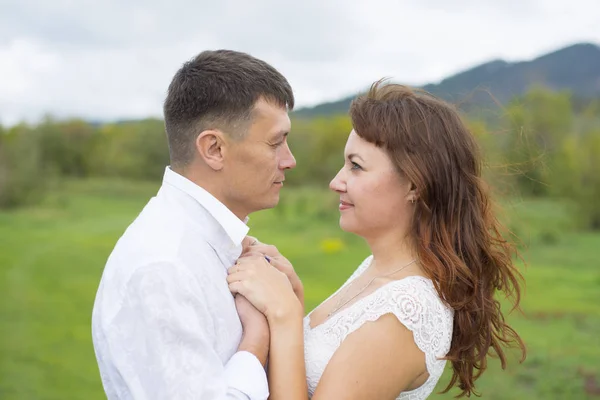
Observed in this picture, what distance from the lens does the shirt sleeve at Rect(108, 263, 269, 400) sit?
2078 millimetres

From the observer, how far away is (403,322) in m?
2.55

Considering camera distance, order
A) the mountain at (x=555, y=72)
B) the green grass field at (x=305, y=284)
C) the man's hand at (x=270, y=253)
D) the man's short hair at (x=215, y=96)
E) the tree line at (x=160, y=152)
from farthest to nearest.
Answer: the mountain at (x=555, y=72)
the tree line at (x=160, y=152)
the green grass field at (x=305, y=284)
the man's hand at (x=270, y=253)
the man's short hair at (x=215, y=96)

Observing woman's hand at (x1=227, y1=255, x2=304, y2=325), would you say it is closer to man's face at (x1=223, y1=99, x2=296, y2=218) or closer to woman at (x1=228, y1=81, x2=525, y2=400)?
woman at (x1=228, y1=81, x2=525, y2=400)

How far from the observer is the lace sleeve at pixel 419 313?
2572mm

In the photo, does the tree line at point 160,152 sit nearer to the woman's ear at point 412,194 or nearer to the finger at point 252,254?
the woman's ear at point 412,194

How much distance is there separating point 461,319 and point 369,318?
47 centimetres

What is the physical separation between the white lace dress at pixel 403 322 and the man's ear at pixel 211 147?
2.61 feet

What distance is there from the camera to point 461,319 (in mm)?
2814

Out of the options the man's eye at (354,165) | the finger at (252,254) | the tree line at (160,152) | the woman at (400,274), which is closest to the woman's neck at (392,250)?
the woman at (400,274)

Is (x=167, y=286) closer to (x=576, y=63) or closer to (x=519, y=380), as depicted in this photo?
(x=519, y=380)

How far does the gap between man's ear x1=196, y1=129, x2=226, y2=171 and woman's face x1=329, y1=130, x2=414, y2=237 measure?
49 centimetres

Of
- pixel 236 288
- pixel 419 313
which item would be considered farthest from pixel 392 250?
pixel 236 288

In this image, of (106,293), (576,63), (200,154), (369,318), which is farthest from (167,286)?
(576,63)

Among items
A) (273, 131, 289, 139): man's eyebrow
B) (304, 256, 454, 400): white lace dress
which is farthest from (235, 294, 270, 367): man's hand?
(273, 131, 289, 139): man's eyebrow
